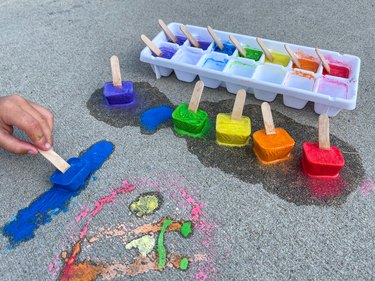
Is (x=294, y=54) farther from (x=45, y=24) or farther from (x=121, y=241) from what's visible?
(x=45, y=24)

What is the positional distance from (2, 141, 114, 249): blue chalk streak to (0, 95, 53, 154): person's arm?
109mm

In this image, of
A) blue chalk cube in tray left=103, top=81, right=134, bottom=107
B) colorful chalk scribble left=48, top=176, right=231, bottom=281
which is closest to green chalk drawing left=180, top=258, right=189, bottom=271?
colorful chalk scribble left=48, top=176, right=231, bottom=281

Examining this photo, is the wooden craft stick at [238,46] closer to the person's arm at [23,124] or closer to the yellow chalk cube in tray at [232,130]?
the yellow chalk cube in tray at [232,130]

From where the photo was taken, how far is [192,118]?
84cm

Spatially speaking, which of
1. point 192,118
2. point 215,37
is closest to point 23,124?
point 192,118

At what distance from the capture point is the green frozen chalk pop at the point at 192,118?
84 centimetres

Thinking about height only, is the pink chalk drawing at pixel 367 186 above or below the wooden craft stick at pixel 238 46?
below

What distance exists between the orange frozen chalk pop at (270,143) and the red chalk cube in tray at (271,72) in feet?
0.46

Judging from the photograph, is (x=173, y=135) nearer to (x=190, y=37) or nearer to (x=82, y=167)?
(x=82, y=167)

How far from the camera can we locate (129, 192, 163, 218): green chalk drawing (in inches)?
28.4

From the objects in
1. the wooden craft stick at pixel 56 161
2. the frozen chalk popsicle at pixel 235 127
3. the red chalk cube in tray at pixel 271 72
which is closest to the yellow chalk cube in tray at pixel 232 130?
the frozen chalk popsicle at pixel 235 127

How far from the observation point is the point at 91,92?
1021 mm

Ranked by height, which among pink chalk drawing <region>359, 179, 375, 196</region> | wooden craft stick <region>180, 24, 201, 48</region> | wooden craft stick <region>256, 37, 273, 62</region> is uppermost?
wooden craft stick <region>180, 24, 201, 48</region>

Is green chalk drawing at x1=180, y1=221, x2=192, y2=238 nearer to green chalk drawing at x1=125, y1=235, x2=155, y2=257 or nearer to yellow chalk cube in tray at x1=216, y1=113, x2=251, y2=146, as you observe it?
green chalk drawing at x1=125, y1=235, x2=155, y2=257
